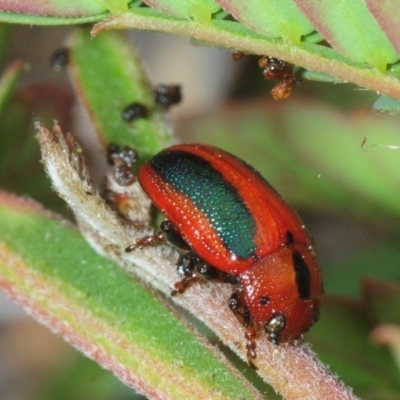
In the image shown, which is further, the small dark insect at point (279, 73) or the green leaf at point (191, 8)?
the small dark insect at point (279, 73)

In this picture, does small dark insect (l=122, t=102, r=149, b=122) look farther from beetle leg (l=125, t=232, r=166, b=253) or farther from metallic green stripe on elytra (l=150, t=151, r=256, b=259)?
beetle leg (l=125, t=232, r=166, b=253)

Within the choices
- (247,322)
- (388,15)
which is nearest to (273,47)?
(388,15)

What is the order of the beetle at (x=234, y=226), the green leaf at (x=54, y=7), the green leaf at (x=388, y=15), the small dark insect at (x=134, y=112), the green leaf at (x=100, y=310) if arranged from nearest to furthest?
the green leaf at (x=388, y=15) < the green leaf at (x=54, y=7) < the green leaf at (x=100, y=310) < the beetle at (x=234, y=226) < the small dark insect at (x=134, y=112)

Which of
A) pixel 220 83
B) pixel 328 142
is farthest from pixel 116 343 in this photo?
pixel 220 83

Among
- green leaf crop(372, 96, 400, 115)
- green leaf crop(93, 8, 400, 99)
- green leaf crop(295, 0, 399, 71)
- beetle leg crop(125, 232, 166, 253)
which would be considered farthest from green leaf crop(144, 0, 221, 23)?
beetle leg crop(125, 232, 166, 253)

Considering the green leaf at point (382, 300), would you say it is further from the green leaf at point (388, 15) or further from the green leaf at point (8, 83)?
the green leaf at point (8, 83)

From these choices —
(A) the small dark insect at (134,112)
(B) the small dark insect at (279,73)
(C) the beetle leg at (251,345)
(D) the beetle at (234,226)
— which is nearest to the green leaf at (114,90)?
(A) the small dark insect at (134,112)
